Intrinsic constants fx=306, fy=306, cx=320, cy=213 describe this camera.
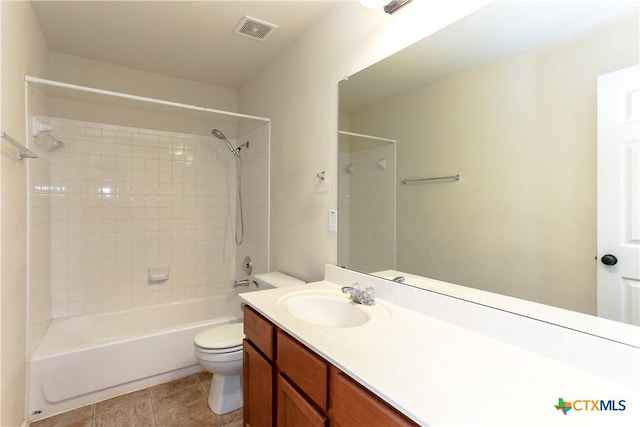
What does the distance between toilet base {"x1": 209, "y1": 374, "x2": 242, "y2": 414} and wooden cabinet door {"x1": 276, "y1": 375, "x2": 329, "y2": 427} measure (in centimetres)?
85

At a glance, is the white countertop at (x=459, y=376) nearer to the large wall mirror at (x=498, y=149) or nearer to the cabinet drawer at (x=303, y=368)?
the cabinet drawer at (x=303, y=368)

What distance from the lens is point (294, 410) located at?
1106 millimetres

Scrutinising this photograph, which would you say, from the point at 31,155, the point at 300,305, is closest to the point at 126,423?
the point at 300,305

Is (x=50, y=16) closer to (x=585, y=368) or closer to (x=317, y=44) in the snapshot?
(x=317, y=44)

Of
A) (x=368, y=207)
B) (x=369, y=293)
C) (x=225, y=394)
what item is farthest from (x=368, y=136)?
(x=225, y=394)

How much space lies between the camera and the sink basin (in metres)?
1.35

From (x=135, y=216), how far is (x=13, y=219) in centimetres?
127

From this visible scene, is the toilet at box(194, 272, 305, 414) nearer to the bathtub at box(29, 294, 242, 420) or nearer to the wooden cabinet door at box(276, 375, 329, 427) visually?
the bathtub at box(29, 294, 242, 420)

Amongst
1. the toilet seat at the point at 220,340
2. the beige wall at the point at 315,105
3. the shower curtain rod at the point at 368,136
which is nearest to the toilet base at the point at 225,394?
the toilet seat at the point at 220,340

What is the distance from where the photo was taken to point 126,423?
5.89 feet

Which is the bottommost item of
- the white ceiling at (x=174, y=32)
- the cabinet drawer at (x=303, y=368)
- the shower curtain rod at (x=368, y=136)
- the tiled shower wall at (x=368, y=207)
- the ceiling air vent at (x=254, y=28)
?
the cabinet drawer at (x=303, y=368)

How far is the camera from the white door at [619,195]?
0.81m

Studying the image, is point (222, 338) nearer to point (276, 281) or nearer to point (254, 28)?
point (276, 281)

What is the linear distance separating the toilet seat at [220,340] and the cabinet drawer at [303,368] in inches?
28.9
